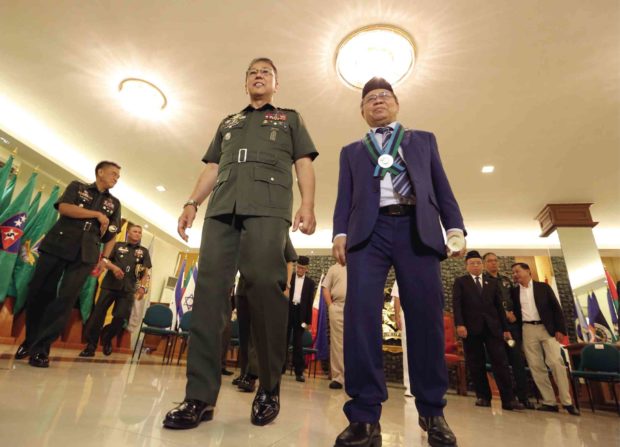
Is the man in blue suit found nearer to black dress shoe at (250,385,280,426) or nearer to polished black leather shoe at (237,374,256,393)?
black dress shoe at (250,385,280,426)

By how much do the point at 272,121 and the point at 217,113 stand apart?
352cm

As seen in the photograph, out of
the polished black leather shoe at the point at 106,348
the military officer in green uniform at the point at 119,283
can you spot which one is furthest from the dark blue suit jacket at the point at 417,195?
the polished black leather shoe at the point at 106,348

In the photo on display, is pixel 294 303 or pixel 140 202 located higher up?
pixel 140 202

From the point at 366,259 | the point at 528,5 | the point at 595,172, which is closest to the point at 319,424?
the point at 366,259

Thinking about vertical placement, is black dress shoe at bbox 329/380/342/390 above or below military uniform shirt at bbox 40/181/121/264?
below

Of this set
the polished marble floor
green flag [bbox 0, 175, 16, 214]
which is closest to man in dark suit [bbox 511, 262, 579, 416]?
the polished marble floor

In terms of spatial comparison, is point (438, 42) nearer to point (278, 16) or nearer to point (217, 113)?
point (278, 16)

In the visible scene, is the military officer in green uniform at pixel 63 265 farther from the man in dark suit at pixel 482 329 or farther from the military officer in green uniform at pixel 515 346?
the military officer in green uniform at pixel 515 346

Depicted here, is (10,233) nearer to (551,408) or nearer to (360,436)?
(360,436)

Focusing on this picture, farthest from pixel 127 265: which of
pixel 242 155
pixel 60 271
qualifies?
pixel 242 155

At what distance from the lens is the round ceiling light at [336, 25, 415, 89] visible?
330cm

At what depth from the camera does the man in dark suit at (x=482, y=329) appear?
3312mm

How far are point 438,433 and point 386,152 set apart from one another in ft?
3.33

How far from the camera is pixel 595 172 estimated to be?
5.31 meters
